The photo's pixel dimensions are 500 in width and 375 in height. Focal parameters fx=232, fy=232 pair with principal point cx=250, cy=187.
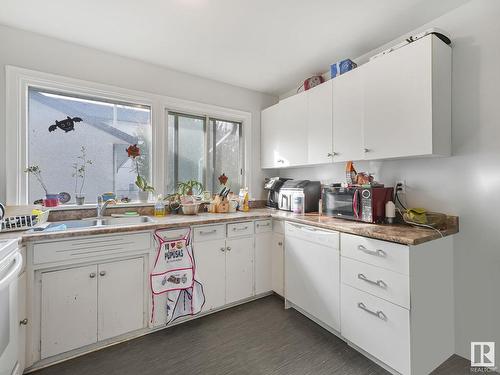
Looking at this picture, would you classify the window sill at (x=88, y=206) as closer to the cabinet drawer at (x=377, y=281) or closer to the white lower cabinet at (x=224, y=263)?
the white lower cabinet at (x=224, y=263)

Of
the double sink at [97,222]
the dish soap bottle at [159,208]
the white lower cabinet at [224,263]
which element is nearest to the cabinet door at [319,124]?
the white lower cabinet at [224,263]

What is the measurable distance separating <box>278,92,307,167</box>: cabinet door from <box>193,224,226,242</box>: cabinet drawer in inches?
45.2

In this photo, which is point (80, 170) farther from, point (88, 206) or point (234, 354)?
point (234, 354)

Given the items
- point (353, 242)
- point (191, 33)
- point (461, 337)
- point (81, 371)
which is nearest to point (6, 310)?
point (81, 371)

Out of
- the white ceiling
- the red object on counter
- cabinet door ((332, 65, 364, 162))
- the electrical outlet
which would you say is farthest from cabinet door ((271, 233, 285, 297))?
the red object on counter

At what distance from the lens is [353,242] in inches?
65.6

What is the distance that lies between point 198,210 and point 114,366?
4.77 feet

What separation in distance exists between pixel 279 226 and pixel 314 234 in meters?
0.49

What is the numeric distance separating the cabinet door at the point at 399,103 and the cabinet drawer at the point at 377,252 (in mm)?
690

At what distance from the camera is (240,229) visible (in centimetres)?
231

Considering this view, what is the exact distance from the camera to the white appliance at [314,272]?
1814mm

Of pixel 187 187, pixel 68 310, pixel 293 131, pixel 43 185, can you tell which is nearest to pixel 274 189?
pixel 293 131

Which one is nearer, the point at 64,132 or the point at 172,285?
the point at 172,285

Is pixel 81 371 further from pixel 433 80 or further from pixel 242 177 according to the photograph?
pixel 433 80
